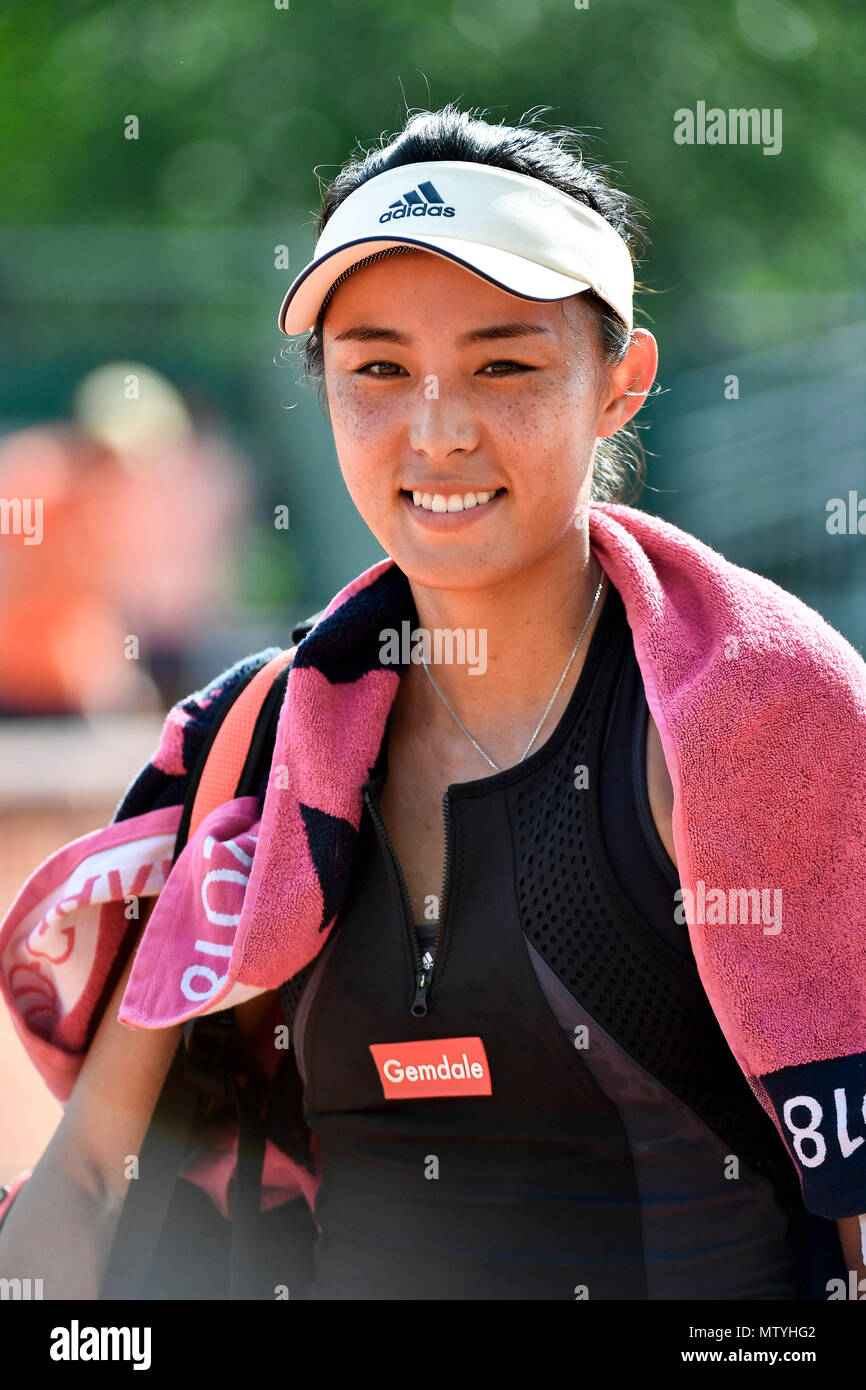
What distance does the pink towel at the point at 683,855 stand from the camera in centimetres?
187

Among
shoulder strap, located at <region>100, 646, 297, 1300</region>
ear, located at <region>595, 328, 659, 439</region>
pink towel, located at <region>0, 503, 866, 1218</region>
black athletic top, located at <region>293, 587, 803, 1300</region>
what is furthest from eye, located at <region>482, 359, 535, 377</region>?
shoulder strap, located at <region>100, 646, 297, 1300</region>

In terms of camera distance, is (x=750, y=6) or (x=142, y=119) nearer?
(x=750, y=6)

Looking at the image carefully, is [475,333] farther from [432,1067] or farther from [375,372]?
[432,1067]

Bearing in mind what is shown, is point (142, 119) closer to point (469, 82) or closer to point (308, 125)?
point (308, 125)

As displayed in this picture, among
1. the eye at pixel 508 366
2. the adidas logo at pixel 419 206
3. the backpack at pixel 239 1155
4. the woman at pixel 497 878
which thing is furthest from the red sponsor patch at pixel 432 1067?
the adidas logo at pixel 419 206

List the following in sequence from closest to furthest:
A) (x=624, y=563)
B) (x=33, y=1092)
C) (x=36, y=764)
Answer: (x=624, y=563), (x=33, y=1092), (x=36, y=764)

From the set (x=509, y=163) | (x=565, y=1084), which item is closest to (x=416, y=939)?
(x=565, y=1084)

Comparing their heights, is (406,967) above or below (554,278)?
below

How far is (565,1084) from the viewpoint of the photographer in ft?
6.39

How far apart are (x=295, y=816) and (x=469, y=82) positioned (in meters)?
9.05

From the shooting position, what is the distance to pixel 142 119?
35.3ft

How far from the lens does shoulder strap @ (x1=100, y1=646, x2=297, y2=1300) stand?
7.42 ft

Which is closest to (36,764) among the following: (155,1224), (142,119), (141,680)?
(141,680)

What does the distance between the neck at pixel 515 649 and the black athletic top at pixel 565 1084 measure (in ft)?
0.51
